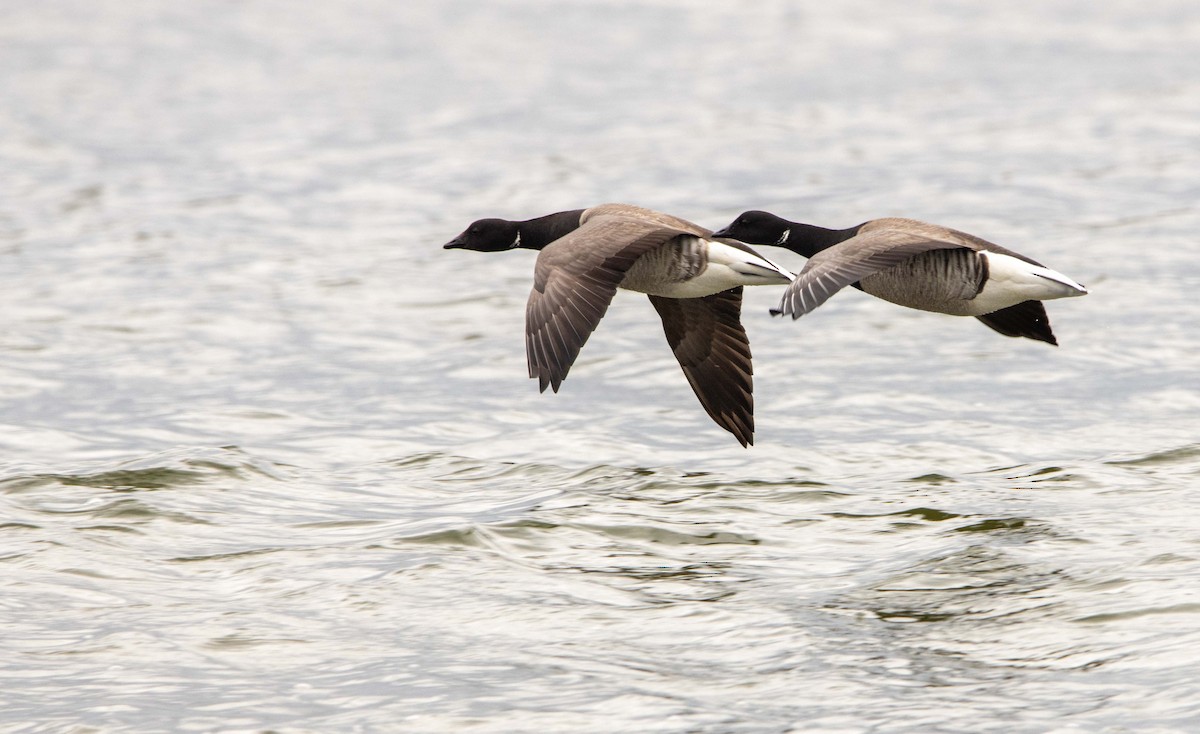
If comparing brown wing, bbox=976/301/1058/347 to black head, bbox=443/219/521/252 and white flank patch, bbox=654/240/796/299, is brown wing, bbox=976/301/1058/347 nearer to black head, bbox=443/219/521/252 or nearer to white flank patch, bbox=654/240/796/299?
white flank patch, bbox=654/240/796/299

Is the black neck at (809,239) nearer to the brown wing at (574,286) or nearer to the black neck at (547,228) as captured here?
the brown wing at (574,286)

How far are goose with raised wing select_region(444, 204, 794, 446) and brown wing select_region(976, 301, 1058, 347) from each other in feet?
5.48

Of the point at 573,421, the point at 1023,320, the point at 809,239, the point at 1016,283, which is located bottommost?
the point at 573,421

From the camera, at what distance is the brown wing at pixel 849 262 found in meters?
8.91

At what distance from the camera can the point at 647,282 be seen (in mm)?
10227

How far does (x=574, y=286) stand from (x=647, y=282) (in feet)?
3.09

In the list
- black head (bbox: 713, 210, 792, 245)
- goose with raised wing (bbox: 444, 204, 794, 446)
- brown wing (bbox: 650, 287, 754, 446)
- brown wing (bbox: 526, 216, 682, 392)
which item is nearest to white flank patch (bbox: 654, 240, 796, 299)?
goose with raised wing (bbox: 444, 204, 794, 446)

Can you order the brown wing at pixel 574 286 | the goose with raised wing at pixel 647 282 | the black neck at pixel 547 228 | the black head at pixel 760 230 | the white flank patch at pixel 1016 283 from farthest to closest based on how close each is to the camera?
the black neck at pixel 547 228 < the black head at pixel 760 230 < the white flank patch at pixel 1016 283 < the goose with raised wing at pixel 647 282 < the brown wing at pixel 574 286

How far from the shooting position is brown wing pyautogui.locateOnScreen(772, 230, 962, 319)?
8914mm

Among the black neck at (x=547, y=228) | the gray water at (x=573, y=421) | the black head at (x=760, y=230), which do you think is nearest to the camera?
the gray water at (x=573, y=421)

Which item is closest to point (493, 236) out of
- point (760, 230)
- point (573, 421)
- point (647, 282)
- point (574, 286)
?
point (647, 282)

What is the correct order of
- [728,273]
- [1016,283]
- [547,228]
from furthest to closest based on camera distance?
Result: [547,228] < [728,273] < [1016,283]

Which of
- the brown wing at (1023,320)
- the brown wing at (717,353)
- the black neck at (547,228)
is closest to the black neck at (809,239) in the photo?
the brown wing at (717,353)

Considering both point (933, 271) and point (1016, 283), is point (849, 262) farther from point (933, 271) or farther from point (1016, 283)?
point (1016, 283)
